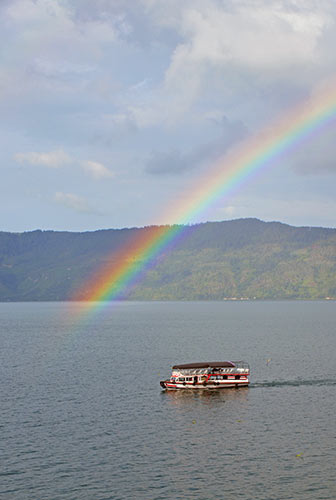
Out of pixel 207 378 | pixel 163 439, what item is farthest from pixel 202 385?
pixel 163 439

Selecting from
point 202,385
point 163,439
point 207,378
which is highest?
point 207,378

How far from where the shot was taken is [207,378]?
134 meters

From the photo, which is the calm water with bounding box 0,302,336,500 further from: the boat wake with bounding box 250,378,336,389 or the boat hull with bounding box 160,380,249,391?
the boat hull with bounding box 160,380,249,391

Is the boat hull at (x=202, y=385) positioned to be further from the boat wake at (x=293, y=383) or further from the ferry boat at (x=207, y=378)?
the boat wake at (x=293, y=383)

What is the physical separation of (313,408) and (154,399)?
31523 mm

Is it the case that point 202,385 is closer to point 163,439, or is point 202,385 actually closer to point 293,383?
point 293,383

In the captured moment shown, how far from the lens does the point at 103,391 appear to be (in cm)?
12544

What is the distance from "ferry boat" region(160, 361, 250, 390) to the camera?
132m

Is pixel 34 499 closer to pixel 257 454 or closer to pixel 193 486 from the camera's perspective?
pixel 193 486

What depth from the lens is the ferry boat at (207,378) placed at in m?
132

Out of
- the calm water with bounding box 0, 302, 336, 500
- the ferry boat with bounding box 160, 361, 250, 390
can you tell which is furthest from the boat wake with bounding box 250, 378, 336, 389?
the ferry boat with bounding box 160, 361, 250, 390

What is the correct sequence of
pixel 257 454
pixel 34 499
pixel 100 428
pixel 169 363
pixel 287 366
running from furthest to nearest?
pixel 169 363, pixel 287 366, pixel 100 428, pixel 257 454, pixel 34 499

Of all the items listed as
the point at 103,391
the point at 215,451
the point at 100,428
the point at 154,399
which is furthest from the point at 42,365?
the point at 215,451

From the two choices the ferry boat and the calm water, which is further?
the ferry boat
